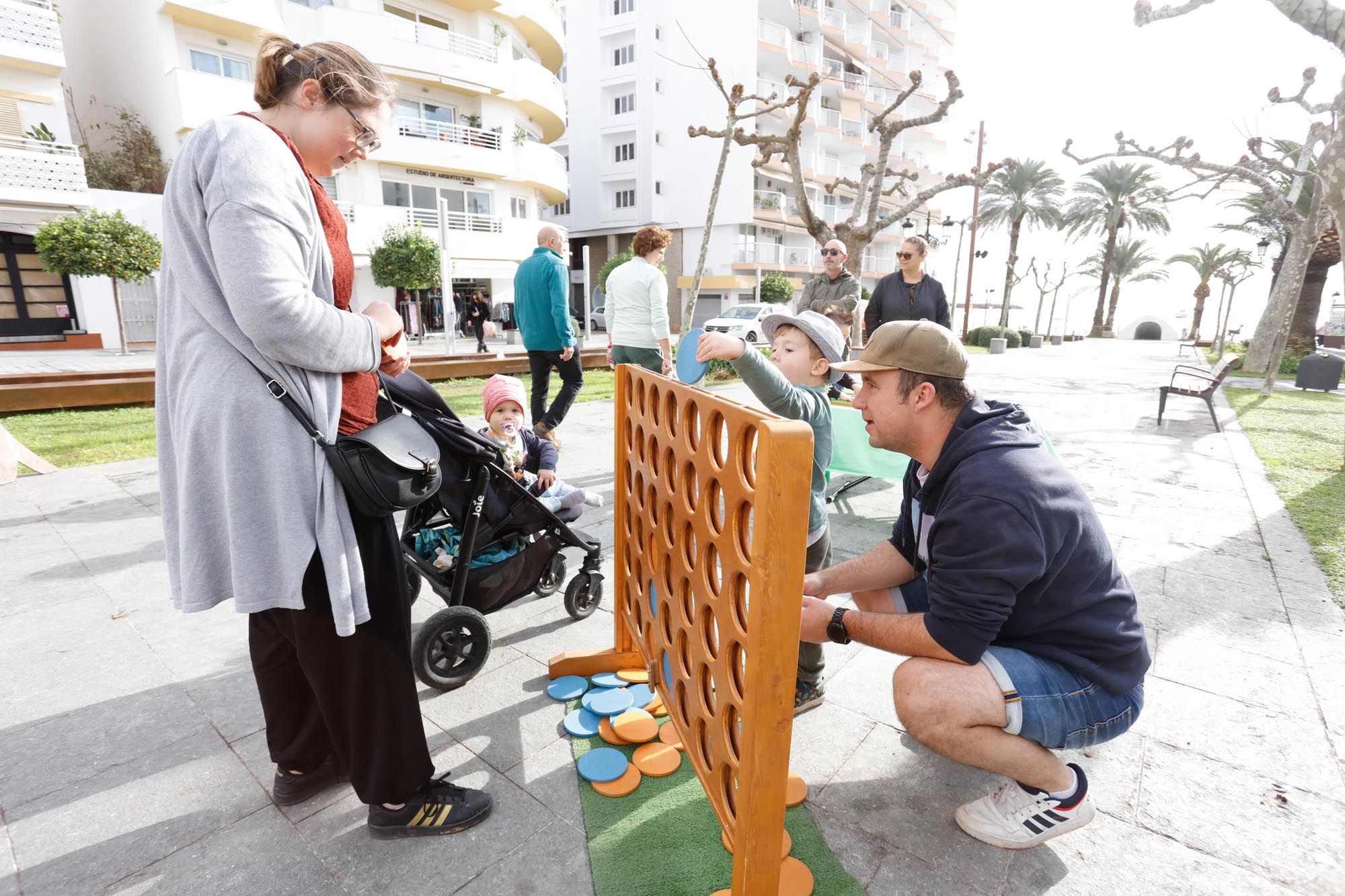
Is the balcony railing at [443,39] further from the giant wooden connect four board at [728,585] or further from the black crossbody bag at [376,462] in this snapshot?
the black crossbody bag at [376,462]

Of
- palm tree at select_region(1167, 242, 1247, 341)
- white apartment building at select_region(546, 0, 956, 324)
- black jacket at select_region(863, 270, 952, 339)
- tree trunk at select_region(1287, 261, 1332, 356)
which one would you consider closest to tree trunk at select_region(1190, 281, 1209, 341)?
palm tree at select_region(1167, 242, 1247, 341)

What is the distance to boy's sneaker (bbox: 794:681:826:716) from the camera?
2562 mm

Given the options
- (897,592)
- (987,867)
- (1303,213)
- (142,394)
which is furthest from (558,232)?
(1303,213)

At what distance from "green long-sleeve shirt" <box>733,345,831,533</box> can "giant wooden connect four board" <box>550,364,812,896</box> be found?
32 cm

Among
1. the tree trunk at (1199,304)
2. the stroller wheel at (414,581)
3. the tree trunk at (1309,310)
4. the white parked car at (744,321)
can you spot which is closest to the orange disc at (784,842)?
the stroller wheel at (414,581)

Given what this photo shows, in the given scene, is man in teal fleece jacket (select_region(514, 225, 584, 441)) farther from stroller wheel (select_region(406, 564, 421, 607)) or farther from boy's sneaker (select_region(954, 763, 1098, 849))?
boy's sneaker (select_region(954, 763, 1098, 849))

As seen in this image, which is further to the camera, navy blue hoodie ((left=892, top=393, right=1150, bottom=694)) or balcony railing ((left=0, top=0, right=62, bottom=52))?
balcony railing ((left=0, top=0, right=62, bottom=52))

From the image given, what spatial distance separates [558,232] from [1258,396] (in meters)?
14.2

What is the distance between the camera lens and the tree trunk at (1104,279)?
38.1 meters

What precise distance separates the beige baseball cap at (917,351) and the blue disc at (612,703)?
1568mm

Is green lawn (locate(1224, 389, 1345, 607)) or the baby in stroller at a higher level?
the baby in stroller

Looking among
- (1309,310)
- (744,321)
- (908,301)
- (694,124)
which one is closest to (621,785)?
(908,301)

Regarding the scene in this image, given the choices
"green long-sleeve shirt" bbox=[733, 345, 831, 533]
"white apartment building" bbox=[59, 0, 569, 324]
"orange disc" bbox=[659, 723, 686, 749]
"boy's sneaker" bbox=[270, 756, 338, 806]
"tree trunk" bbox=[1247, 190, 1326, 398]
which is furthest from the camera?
"white apartment building" bbox=[59, 0, 569, 324]

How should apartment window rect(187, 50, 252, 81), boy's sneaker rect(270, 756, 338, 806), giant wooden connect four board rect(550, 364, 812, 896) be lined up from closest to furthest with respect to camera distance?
giant wooden connect four board rect(550, 364, 812, 896)
boy's sneaker rect(270, 756, 338, 806)
apartment window rect(187, 50, 252, 81)
